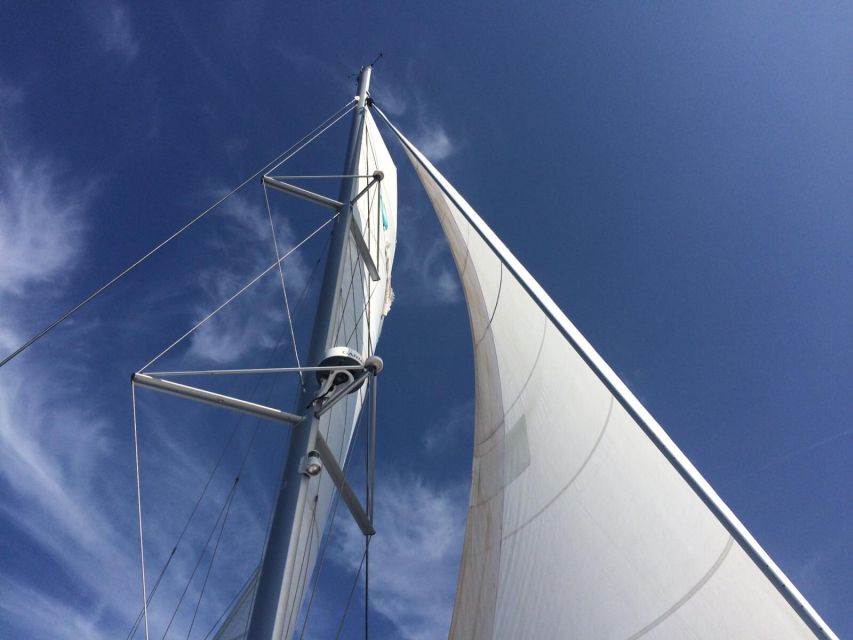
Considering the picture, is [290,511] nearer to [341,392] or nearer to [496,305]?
[341,392]

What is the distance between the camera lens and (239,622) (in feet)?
19.8

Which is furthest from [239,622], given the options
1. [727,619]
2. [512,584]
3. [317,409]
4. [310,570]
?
[727,619]

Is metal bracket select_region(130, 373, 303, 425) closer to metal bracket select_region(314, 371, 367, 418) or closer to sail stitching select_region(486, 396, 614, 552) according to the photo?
metal bracket select_region(314, 371, 367, 418)

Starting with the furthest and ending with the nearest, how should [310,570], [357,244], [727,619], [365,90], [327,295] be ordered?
[365,90] → [357,244] → [327,295] → [310,570] → [727,619]

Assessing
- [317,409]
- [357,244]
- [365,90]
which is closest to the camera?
[317,409]

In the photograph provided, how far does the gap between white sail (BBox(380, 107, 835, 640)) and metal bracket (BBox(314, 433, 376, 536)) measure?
92 centimetres

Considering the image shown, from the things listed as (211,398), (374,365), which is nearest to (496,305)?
(374,365)

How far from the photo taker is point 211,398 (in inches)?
182

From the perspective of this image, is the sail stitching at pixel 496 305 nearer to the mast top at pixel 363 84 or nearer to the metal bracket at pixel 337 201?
the metal bracket at pixel 337 201

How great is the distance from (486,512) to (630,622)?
1500 mm

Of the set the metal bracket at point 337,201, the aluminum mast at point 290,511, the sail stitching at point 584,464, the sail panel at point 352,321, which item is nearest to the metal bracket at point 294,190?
the metal bracket at point 337,201

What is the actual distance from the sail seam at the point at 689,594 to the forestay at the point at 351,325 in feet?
7.00

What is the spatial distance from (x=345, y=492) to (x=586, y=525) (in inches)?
88.1

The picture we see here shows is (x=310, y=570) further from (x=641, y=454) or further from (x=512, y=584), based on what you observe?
(x=641, y=454)
